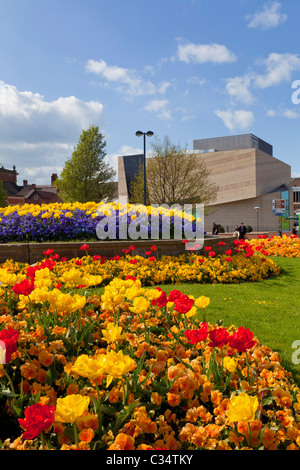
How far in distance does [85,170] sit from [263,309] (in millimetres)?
22404

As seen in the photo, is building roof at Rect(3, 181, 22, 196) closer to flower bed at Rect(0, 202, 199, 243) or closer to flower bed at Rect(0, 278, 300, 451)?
flower bed at Rect(0, 202, 199, 243)

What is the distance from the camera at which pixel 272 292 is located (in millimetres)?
6758

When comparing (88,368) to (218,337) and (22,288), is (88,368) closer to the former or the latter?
(218,337)

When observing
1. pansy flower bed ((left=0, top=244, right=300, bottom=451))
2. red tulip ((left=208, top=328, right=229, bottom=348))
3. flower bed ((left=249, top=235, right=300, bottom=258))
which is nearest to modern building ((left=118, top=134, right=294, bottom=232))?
flower bed ((left=249, top=235, right=300, bottom=258))

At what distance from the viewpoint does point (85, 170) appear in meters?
26.0

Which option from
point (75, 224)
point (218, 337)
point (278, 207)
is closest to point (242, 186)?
point (278, 207)

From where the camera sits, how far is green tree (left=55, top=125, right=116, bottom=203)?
2583 centimetres

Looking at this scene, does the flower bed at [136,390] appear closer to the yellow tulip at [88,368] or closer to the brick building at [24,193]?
the yellow tulip at [88,368]

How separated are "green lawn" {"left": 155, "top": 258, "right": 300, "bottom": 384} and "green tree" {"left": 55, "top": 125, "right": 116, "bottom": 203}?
20.0 meters

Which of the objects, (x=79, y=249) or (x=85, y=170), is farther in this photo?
(x=85, y=170)
